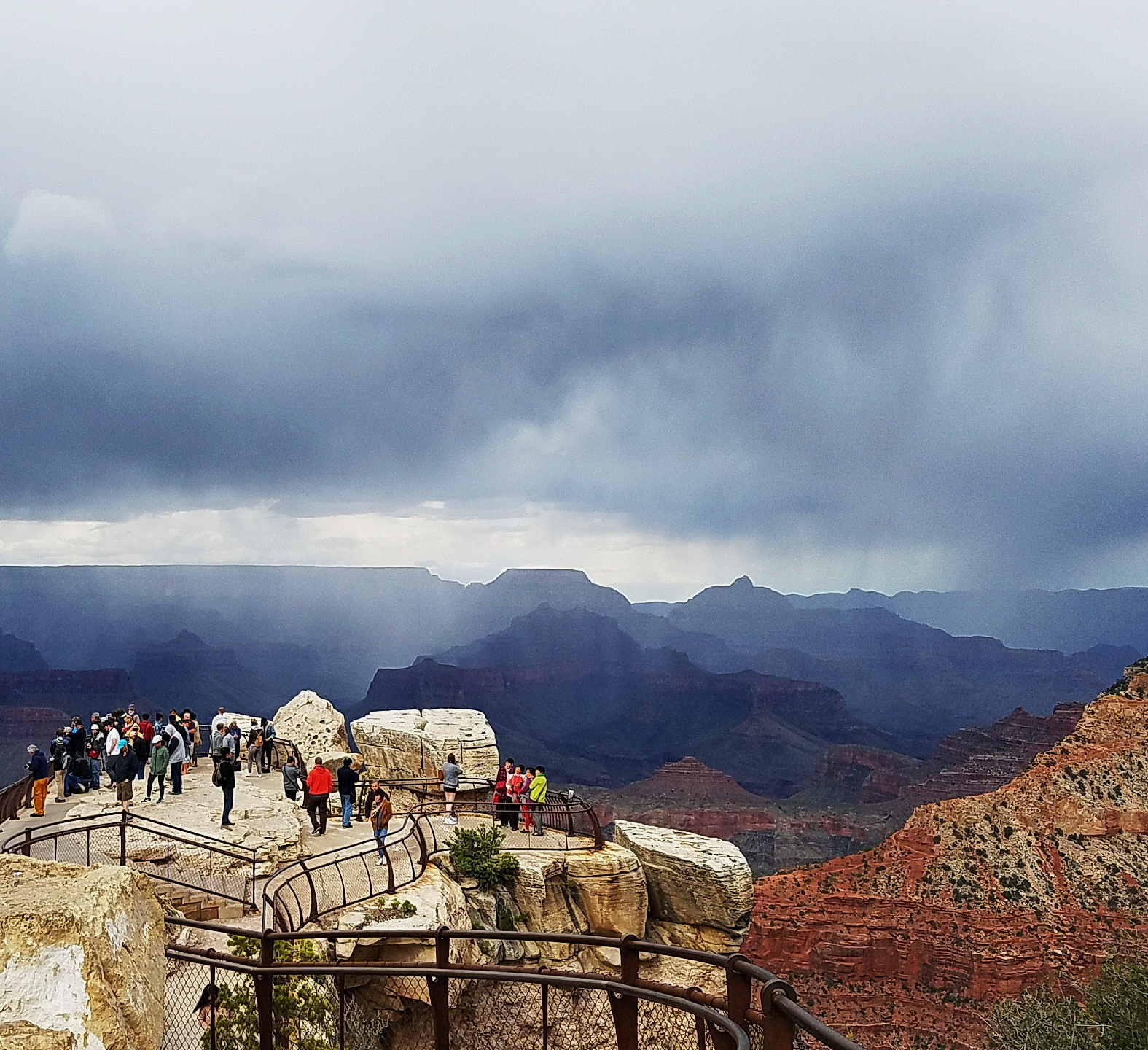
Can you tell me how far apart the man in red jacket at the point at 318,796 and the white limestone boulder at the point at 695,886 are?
9.46 meters

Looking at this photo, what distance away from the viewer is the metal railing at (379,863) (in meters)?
14.5

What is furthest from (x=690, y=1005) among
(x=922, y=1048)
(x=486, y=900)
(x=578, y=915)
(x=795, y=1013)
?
(x=922, y=1048)

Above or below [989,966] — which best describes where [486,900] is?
above

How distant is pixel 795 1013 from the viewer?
440cm

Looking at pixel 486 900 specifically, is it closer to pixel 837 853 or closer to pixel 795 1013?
pixel 795 1013

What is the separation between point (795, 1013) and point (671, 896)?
22855mm

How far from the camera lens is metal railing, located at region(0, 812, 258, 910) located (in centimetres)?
1575

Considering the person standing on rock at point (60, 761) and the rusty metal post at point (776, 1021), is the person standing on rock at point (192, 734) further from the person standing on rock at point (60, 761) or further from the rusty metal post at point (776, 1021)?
the rusty metal post at point (776, 1021)

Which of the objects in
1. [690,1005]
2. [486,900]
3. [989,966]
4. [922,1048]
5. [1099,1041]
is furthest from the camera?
[989,966]

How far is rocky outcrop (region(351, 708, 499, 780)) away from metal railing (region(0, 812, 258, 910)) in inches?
442

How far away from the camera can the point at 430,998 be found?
1052 cm

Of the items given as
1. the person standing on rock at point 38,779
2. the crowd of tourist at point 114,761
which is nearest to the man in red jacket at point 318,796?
the crowd of tourist at point 114,761

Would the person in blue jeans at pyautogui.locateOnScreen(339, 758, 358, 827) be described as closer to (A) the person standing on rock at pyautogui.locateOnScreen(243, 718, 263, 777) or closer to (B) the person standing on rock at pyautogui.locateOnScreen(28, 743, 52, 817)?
(A) the person standing on rock at pyautogui.locateOnScreen(243, 718, 263, 777)

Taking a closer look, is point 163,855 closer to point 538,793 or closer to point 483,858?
point 483,858
